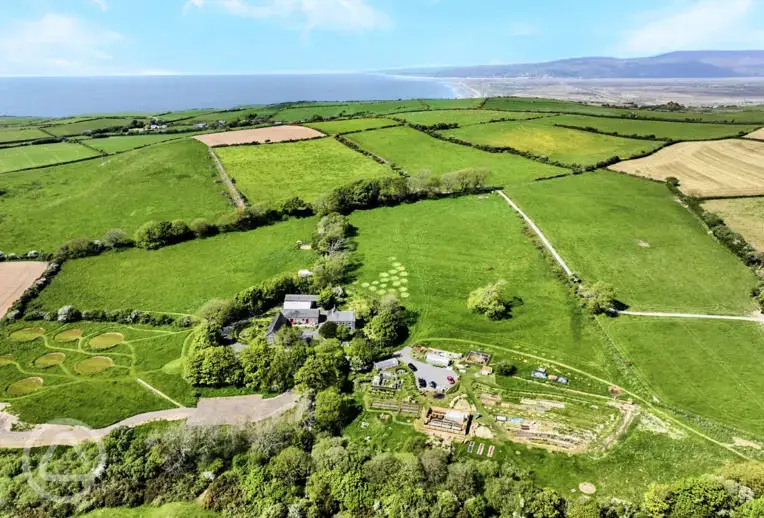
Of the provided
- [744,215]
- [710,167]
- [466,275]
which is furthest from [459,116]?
[466,275]

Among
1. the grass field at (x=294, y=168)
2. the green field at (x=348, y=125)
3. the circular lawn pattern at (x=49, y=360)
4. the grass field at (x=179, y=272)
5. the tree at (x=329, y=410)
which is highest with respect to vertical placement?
the green field at (x=348, y=125)

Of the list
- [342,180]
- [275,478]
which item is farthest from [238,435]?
[342,180]

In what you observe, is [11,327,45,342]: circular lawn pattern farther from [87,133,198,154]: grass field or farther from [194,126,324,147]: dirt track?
[87,133,198,154]: grass field

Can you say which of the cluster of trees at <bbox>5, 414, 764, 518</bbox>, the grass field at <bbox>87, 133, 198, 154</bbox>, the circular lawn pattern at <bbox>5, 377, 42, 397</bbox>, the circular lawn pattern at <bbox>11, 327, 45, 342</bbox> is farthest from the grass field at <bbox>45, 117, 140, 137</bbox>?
the cluster of trees at <bbox>5, 414, 764, 518</bbox>

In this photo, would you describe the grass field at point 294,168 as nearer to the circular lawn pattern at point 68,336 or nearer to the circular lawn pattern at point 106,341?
the circular lawn pattern at point 106,341

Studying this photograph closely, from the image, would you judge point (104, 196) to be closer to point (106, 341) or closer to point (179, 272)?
point (179, 272)

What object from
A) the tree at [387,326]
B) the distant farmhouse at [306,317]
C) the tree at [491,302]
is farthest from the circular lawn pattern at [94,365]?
the tree at [491,302]
